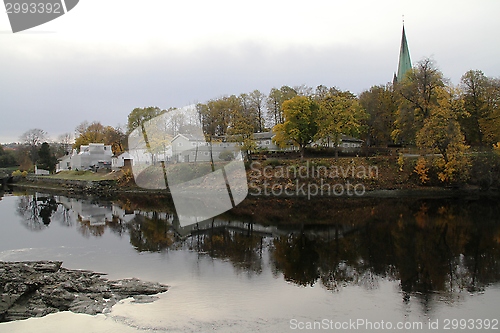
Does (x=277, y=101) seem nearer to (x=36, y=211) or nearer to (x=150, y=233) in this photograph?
(x=36, y=211)

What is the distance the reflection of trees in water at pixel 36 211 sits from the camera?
81.8 ft

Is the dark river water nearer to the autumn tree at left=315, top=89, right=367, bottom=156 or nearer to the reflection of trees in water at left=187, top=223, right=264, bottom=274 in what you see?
the reflection of trees in water at left=187, top=223, right=264, bottom=274

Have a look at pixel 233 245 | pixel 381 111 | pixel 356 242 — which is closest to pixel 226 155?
pixel 381 111

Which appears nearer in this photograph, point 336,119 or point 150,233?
point 150,233

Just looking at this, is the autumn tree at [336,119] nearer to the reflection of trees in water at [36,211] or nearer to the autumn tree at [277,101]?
the autumn tree at [277,101]

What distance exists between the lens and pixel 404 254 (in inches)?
602

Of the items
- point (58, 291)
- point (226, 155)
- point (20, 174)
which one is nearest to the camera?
point (58, 291)

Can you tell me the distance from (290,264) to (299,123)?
2808 centimetres

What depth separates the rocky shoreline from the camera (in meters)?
10.8

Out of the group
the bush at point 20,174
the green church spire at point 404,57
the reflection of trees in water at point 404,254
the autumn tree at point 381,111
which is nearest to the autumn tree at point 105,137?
the bush at point 20,174

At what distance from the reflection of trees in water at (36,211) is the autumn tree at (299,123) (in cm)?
2329

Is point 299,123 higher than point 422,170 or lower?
higher

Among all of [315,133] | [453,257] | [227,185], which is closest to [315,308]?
[453,257]

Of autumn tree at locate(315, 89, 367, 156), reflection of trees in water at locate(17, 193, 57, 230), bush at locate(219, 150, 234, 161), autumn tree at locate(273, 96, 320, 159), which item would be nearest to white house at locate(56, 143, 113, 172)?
reflection of trees in water at locate(17, 193, 57, 230)
